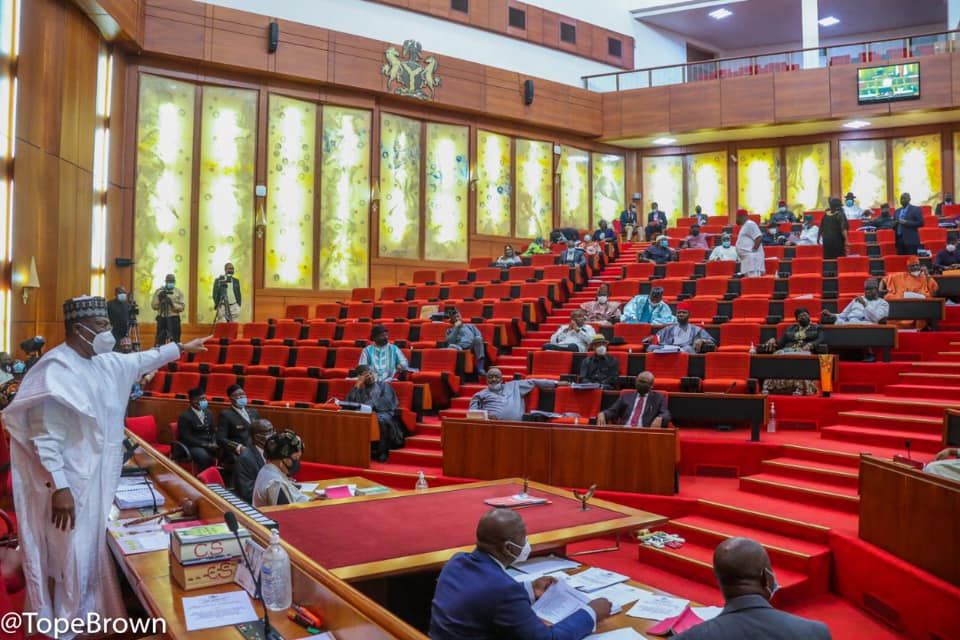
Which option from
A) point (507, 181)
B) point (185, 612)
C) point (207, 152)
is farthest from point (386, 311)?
point (185, 612)

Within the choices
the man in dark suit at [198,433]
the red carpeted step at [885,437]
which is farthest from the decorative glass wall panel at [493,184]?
the red carpeted step at [885,437]

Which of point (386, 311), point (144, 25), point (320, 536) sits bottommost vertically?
point (320, 536)

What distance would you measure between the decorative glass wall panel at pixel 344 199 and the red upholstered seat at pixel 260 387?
5058mm

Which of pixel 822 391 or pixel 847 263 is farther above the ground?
pixel 847 263

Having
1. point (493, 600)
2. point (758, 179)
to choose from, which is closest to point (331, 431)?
point (493, 600)

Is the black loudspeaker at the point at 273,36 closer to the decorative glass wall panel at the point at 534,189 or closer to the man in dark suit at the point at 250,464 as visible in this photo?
the decorative glass wall panel at the point at 534,189

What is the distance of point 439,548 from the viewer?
8.80 ft

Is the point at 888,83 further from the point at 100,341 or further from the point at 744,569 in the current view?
the point at 100,341

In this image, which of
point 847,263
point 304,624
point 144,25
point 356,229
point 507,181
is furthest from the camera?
point 507,181

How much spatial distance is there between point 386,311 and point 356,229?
10.8ft

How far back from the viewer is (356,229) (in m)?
13.3

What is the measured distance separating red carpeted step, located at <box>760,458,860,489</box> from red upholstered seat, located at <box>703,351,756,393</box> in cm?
100

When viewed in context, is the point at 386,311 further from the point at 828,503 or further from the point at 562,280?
the point at 828,503

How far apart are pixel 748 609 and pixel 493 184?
1339 cm
